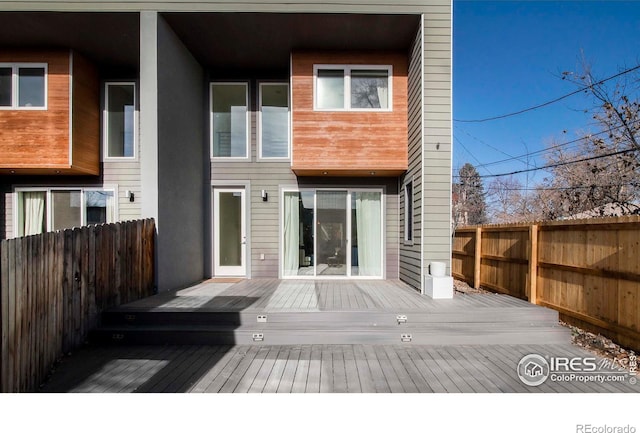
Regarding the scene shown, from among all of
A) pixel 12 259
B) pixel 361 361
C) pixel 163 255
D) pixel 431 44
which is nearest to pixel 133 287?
pixel 163 255

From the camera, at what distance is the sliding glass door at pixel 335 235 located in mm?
6637

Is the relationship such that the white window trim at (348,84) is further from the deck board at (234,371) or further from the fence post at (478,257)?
the deck board at (234,371)

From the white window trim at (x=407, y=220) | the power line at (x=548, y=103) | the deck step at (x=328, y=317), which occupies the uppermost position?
the power line at (x=548, y=103)

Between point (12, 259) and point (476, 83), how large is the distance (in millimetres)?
16202

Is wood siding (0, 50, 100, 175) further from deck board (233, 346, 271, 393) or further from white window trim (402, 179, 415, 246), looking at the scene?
white window trim (402, 179, 415, 246)

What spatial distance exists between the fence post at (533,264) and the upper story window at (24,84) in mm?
9502

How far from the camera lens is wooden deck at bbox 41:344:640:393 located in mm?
2877

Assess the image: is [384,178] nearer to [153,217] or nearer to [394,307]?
[394,307]

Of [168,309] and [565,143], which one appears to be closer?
[168,309]

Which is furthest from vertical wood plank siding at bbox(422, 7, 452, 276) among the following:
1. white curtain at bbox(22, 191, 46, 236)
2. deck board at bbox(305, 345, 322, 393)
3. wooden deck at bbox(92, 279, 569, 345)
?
white curtain at bbox(22, 191, 46, 236)

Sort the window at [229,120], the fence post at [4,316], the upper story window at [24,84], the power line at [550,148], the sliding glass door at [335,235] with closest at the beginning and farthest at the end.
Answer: the fence post at [4,316]
the upper story window at [24,84]
the sliding glass door at [335,235]
the window at [229,120]
the power line at [550,148]

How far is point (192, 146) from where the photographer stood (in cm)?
632
